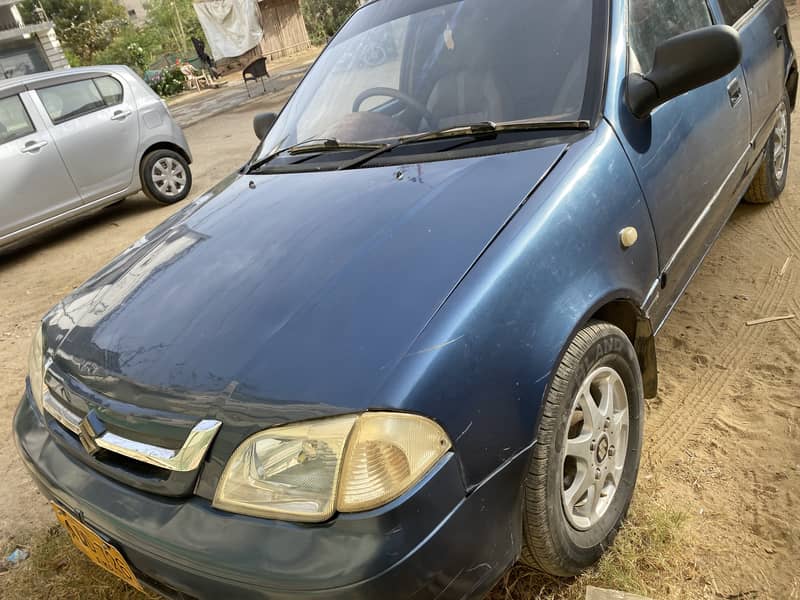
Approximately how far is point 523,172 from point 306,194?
2.34 ft

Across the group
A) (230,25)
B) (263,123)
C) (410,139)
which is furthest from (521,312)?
(230,25)

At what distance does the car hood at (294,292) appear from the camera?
1.31 m

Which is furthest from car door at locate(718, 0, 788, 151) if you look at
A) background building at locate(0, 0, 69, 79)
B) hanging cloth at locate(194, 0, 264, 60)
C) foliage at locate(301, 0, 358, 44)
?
foliage at locate(301, 0, 358, 44)

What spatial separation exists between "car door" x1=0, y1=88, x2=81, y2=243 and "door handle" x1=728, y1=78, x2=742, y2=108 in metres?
5.57

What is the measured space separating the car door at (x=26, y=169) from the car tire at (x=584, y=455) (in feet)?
18.5

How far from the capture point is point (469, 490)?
1.27 metres

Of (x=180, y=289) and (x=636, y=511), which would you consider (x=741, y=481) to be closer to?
(x=636, y=511)

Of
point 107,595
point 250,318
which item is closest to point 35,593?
point 107,595

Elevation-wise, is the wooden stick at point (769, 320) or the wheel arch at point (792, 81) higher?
the wheel arch at point (792, 81)

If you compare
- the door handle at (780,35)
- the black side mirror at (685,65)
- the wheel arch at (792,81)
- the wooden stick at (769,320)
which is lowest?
the wooden stick at (769,320)

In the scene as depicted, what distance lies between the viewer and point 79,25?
2873 centimetres

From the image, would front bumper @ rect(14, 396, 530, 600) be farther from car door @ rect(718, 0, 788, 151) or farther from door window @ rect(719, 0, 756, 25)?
door window @ rect(719, 0, 756, 25)

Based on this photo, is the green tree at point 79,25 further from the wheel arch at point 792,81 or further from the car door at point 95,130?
the wheel arch at point 792,81

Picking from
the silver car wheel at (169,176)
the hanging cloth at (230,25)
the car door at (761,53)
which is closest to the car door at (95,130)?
the silver car wheel at (169,176)
